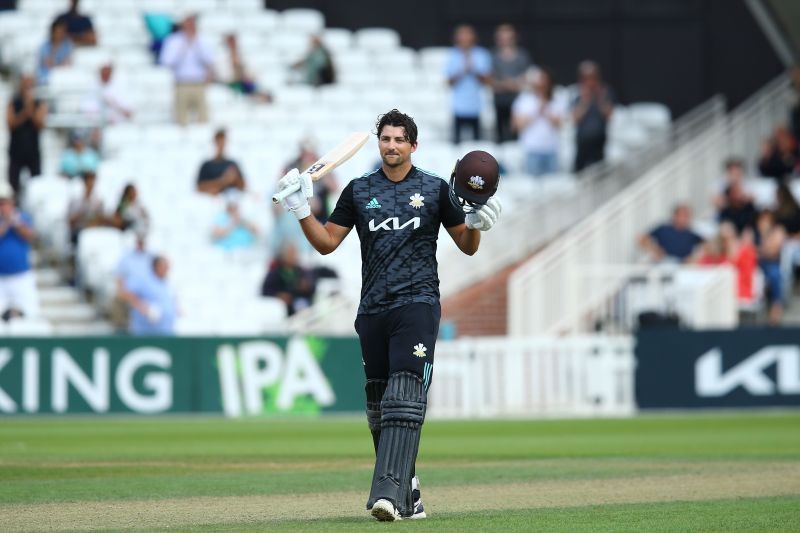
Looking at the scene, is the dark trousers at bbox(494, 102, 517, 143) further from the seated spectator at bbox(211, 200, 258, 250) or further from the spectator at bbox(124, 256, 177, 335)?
the spectator at bbox(124, 256, 177, 335)

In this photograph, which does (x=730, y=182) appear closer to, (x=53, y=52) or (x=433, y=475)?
(x=53, y=52)

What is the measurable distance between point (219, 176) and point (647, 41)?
9.14 meters

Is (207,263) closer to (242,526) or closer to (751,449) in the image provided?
(751,449)

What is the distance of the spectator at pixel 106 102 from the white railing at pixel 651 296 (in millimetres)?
7230

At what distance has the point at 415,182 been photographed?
8.65 m

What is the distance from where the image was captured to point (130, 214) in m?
21.4

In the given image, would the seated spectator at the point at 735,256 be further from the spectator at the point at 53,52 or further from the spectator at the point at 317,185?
the spectator at the point at 53,52

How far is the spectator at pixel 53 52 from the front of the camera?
2459 centimetres

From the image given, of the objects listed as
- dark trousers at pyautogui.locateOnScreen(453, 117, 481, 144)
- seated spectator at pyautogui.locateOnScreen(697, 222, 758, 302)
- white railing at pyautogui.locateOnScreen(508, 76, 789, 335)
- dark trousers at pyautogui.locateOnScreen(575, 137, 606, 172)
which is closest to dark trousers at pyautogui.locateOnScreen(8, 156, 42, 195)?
dark trousers at pyautogui.locateOnScreen(453, 117, 481, 144)

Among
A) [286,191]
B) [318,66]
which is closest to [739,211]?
[318,66]

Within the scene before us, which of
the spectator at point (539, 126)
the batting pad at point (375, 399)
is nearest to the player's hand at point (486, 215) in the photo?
the batting pad at point (375, 399)

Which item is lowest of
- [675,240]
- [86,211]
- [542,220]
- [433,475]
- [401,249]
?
[433,475]

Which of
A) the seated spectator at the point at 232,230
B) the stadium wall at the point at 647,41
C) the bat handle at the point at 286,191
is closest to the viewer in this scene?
the bat handle at the point at 286,191

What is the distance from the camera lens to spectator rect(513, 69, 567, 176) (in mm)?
24500
